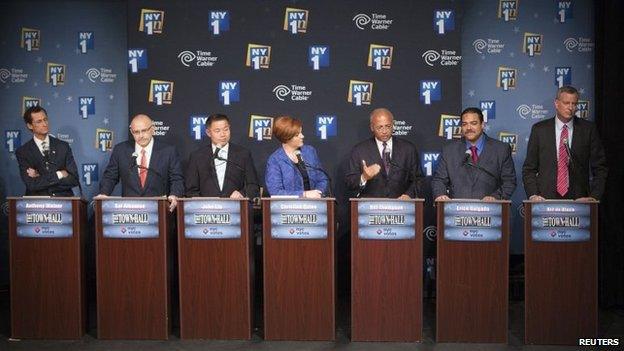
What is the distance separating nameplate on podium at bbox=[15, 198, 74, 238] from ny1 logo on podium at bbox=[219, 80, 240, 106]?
218cm

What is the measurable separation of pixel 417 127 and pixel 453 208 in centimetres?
197

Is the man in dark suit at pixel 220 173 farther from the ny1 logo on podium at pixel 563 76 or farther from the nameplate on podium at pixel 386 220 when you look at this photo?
the ny1 logo on podium at pixel 563 76

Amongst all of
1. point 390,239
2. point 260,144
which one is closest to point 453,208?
point 390,239

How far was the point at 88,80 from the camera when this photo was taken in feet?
26.9

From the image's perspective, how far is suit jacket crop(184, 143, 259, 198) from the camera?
21.9ft

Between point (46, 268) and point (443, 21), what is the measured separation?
4299mm

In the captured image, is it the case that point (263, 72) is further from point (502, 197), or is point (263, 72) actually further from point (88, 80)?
point (502, 197)

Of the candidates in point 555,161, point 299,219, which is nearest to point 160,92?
point 299,219

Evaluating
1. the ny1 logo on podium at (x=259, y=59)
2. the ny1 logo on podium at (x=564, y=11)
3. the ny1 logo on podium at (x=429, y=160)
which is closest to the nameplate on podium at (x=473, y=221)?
the ny1 logo on podium at (x=429, y=160)

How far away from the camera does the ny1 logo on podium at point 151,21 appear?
7574 millimetres

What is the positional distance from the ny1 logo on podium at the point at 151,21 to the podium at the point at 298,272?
2.65 metres

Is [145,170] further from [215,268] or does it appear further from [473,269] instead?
[473,269]

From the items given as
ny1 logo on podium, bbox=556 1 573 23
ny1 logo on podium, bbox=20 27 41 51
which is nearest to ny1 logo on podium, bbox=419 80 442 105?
ny1 logo on podium, bbox=556 1 573 23

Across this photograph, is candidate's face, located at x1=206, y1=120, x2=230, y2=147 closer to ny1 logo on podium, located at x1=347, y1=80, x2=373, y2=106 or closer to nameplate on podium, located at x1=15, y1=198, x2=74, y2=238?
nameplate on podium, located at x1=15, y1=198, x2=74, y2=238
